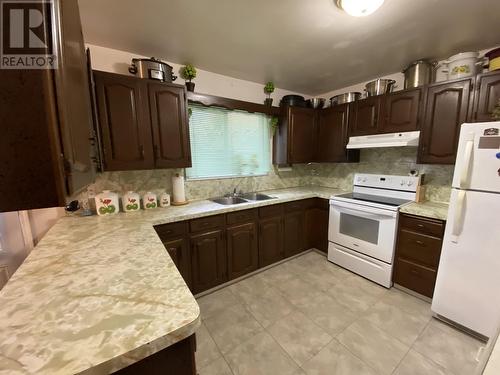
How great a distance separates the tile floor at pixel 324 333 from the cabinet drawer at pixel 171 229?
0.78 meters

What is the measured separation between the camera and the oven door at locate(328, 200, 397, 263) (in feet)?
6.88

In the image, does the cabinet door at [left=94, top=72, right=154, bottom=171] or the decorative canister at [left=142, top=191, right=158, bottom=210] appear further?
the decorative canister at [left=142, top=191, right=158, bottom=210]

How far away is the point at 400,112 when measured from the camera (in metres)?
2.20

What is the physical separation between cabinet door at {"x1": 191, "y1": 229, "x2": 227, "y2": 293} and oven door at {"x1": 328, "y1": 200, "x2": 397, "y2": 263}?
1452mm

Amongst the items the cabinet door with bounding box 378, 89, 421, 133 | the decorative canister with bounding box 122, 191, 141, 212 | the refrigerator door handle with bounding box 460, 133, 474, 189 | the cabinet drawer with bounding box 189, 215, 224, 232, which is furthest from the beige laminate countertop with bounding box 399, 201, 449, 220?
the decorative canister with bounding box 122, 191, 141, 212

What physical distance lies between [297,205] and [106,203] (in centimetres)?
215

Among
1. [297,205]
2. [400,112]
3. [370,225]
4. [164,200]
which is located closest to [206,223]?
[164,200]

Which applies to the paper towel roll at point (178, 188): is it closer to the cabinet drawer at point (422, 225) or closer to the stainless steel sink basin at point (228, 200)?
the stainless steel sink basin at point (228, 200)

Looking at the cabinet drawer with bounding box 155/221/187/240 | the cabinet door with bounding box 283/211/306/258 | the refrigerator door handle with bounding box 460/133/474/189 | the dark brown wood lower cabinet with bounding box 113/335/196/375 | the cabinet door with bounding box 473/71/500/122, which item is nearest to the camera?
the dark brown wood lower cabinet with bounding box 113/335/196/375

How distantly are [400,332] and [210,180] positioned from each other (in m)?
2.33

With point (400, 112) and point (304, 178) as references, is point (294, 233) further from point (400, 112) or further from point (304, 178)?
point (400, 112)

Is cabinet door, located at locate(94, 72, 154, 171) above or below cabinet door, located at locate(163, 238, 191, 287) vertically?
above

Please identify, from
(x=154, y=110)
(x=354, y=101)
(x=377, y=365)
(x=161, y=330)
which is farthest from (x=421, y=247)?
(x=154, y=110)

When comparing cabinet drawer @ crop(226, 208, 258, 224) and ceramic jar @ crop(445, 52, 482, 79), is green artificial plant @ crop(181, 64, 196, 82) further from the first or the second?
ceramic jar @ crop(445, 52, 482, 79)
